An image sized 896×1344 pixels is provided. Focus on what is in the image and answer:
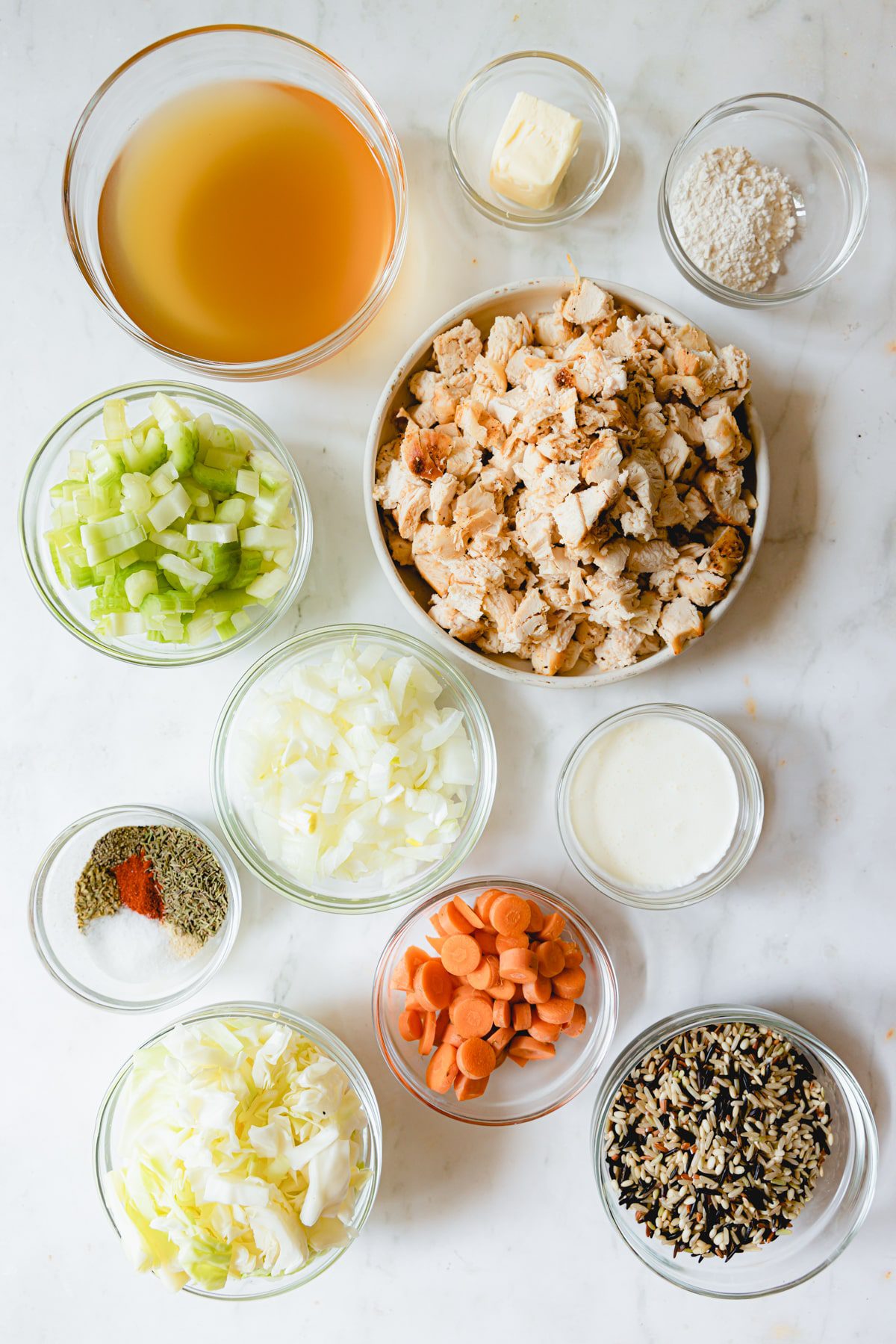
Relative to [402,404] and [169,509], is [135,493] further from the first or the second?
[402,404]

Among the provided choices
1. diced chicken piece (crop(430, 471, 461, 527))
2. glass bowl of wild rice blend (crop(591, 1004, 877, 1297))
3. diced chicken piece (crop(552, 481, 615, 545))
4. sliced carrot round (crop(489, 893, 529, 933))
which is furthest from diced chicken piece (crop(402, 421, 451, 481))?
glass bowl of wild rice blend (crop(591, 1004, 877, 1297))

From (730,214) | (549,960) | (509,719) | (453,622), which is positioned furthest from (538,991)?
(730,214)

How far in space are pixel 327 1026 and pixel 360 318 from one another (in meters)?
1.44

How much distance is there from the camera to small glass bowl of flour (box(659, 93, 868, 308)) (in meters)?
1.68

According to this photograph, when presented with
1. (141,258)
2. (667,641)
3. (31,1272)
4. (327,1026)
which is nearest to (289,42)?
(141,258)

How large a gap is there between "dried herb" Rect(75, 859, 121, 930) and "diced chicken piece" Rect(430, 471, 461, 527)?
3.20 ft

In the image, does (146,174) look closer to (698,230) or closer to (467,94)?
(467,94)

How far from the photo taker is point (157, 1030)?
185 centimetres

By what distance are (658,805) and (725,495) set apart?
0.62 meters

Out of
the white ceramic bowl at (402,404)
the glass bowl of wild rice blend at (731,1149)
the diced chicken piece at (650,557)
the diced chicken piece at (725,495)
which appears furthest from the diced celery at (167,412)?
the glass bowl of wild rice blend at (731,1149)

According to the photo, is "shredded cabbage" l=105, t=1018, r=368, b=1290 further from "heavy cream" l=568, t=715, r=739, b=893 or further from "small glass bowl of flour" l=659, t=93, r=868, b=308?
"small glass bowl of flour" l=659, t=93, r=868, b=308

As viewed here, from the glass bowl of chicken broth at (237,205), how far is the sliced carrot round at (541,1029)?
135 cm

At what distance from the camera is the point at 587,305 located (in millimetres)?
1604

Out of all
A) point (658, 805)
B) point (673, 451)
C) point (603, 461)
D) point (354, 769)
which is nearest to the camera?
point (603, 461)
